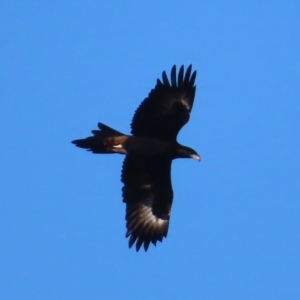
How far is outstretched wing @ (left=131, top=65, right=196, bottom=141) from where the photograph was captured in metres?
15.2

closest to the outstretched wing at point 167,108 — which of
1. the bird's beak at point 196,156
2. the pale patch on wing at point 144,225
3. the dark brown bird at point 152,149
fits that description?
the dark brown bird at point 152,149

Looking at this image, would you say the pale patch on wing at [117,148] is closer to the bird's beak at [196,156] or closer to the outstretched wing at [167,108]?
the outstretched wing at [167,108]

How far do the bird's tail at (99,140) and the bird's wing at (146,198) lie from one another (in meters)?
0.54

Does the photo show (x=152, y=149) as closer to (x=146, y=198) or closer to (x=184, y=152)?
(x=184, y=152)

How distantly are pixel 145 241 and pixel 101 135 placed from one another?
2085 mm

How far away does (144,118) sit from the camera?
49.9 ft

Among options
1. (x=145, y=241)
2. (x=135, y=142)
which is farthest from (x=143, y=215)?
(x=135, y=142)

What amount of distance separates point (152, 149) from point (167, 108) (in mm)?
751

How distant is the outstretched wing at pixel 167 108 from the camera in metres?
15.2

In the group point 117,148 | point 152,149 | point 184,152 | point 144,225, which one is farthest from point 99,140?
point 144,225

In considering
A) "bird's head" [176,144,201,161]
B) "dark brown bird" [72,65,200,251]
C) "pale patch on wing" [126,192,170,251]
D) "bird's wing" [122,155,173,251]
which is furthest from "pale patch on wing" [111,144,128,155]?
"pale patch on wing" [126,192,170,251]

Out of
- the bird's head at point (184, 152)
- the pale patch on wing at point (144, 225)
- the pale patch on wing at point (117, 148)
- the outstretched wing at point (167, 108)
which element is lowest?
the pale patch on wing at point (144, 225)

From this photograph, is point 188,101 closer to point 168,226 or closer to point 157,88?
point 157,88

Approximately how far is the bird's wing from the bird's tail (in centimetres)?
54
